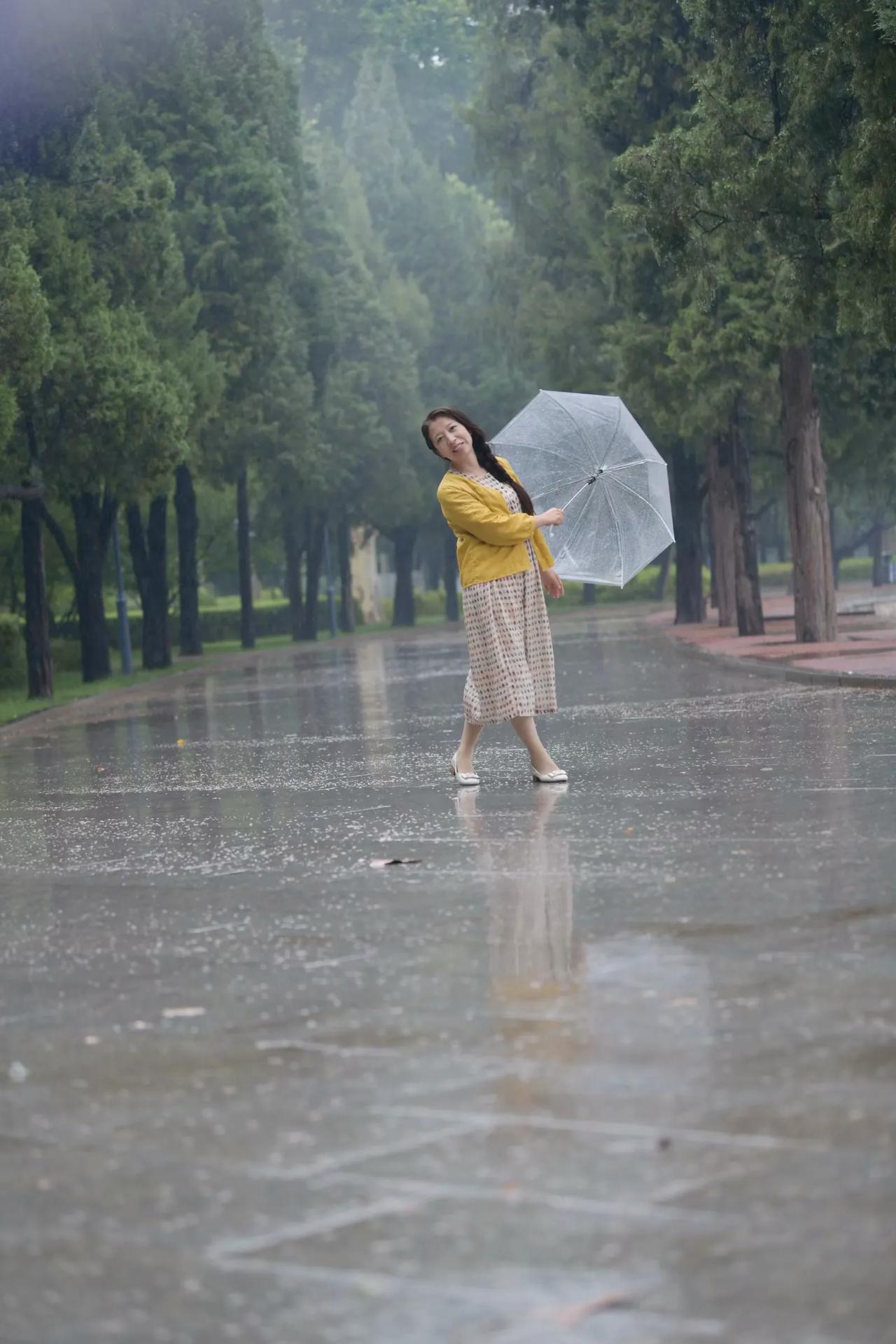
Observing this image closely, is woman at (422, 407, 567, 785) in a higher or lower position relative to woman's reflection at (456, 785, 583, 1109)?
higher

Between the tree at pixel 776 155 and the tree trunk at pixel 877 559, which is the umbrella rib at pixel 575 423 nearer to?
the tree at pixel 776 155

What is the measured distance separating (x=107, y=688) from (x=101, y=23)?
407 inches

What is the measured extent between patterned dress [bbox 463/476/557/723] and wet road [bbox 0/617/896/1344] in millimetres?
785

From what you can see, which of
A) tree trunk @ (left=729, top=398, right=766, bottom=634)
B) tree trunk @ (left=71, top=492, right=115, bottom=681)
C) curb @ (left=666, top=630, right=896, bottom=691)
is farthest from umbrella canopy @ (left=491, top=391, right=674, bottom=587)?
tree trunk @ (left=71, top=492, right=115, bottom=681)

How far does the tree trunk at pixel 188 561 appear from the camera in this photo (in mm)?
51406

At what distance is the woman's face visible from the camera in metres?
13.2

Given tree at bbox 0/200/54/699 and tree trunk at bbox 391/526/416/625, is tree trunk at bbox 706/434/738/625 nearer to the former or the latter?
tree at bbox 0/200/54/699

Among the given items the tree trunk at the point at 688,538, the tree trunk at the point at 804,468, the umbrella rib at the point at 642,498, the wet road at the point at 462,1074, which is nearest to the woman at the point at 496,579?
the wet road at the point at 462,1074

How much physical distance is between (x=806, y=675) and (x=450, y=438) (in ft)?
38.4

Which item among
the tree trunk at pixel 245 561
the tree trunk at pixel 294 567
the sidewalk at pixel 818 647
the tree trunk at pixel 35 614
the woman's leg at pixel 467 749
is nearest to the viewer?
the woman's leg at pixel 467 749

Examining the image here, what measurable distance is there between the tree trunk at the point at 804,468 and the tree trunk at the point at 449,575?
4418 cm

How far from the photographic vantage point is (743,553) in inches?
1533

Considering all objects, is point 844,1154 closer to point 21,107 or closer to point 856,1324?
point 856,1324

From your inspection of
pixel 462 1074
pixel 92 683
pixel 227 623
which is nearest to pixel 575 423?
pixel 462 1074
